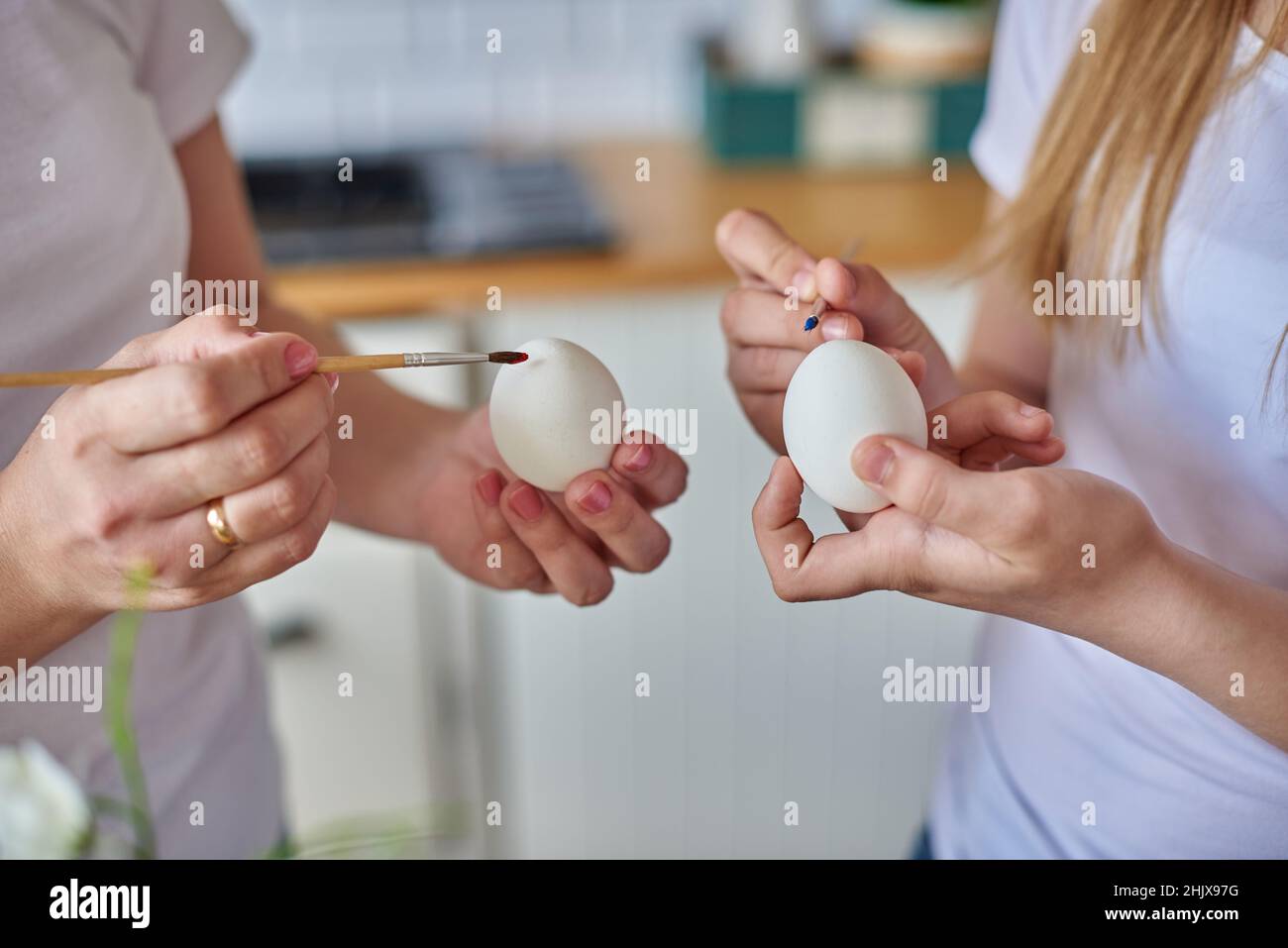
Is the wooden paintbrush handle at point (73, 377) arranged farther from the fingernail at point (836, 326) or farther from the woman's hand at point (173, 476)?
the fingernail at point (836, 326)

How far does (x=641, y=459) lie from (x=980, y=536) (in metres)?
0.24

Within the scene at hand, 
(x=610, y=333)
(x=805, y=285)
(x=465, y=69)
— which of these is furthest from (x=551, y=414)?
(x=465, y=69)

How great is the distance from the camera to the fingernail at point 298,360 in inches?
20.2

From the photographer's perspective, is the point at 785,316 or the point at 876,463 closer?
the point at 876,463

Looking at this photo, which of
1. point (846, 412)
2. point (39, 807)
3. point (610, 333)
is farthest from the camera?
point (610, 333)

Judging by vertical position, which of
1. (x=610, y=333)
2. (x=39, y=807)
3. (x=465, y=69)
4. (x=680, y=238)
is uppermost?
(x=465, y=69)

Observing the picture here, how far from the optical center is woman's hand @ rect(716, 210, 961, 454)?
69cm

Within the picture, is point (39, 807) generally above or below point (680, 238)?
below

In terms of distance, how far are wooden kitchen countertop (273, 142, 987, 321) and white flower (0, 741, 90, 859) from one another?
1.03 metres

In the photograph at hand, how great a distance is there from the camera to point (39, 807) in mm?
378

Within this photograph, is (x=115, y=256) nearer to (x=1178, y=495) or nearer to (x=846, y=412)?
(x=846, y=412)

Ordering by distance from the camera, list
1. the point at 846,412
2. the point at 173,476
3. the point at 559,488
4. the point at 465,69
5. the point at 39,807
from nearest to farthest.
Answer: the point at 39,807
the point at 173,476
the point at 846,412
the point at 559,488
the point at 465,69
